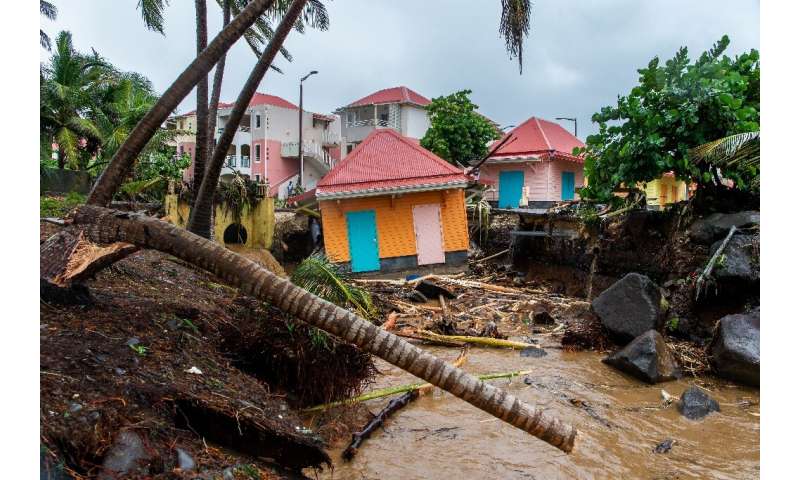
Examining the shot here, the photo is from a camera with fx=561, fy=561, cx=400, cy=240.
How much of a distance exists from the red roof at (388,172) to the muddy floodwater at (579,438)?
11.0 meters

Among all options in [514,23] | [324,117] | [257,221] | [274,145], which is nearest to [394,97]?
[324,117]

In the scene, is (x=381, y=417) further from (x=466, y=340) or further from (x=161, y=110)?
(x=466, y=340)

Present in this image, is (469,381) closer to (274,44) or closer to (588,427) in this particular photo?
(588,427)

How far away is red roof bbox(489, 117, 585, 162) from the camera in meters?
26.0

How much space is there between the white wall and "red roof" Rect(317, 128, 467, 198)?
18283mm

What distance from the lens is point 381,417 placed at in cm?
699

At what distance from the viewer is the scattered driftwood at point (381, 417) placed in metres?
6.11

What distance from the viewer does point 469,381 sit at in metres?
3.98

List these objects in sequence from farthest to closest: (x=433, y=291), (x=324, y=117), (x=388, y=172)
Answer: (x=324, y=117), (x=388, y=172), (x=433, y=291)

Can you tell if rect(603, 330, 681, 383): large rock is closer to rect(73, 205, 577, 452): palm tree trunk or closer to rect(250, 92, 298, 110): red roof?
rect(73, 205, 577, 452): palm tree trunk

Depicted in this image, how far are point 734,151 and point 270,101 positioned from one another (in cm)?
3560

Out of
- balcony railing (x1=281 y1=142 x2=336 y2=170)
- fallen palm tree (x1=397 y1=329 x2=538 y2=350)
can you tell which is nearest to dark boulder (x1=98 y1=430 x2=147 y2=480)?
fallen palm tree (x1=397 y1=329 x2=538 y2=350)

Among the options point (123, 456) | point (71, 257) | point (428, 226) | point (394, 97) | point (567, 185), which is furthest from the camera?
point (394, 97)

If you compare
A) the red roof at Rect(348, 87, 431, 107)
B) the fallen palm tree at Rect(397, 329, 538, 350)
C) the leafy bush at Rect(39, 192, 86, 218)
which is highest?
the red roof at Rect(348, 87, 431, 107)
